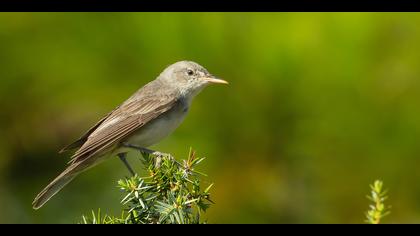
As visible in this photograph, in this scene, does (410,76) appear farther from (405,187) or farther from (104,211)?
(104,211)

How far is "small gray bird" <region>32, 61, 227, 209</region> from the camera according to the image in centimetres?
459

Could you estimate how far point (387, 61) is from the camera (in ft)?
17.5

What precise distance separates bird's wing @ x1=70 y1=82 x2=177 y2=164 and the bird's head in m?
0.17

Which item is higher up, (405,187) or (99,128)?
(405,187)

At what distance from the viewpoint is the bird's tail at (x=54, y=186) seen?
440cm

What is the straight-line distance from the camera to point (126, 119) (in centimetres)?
499

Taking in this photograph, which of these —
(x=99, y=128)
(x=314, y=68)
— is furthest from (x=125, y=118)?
(x=314, y=68)

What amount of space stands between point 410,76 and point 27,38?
3061mm

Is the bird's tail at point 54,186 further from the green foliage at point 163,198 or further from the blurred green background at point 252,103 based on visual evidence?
the green foliage at point 163,198
